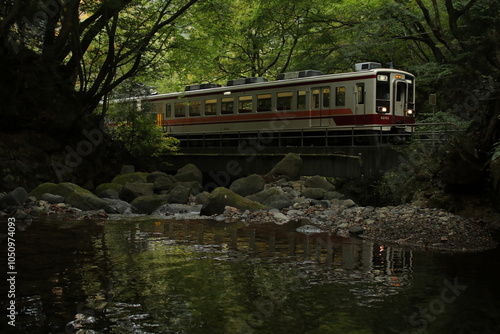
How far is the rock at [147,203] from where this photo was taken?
17191 mm

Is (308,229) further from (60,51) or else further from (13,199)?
(60,51)

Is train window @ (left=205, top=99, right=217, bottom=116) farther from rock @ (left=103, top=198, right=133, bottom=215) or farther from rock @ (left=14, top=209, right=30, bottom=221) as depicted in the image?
rock @ (left=14, top=209, right=30, bottom=221)

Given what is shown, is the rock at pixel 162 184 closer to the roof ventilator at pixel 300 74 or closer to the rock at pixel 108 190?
the rock at pixel 108 190

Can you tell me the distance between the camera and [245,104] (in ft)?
85.9

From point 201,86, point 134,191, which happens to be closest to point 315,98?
point 201,86

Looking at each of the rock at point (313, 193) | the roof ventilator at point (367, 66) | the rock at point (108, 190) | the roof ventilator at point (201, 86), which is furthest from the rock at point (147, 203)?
the roof ventilator at point (201, 86)

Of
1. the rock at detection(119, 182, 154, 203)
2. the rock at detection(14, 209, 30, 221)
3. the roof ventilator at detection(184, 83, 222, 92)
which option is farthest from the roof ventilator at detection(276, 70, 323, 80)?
the rock at detection(14, 209, 30, 221)

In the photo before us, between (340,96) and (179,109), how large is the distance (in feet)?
36.0

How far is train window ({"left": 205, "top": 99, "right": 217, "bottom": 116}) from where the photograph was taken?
27656mm

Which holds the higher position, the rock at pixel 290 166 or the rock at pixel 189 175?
the rock at pixel 290 166

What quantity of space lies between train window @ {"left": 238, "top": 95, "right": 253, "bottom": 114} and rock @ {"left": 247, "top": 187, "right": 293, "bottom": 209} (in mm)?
8780

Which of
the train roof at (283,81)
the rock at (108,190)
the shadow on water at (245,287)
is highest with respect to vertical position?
the train roof at (283,81)

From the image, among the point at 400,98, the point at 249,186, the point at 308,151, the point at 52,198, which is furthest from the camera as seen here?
the point at 400,98

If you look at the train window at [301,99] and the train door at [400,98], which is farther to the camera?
the train window at [301,99]
